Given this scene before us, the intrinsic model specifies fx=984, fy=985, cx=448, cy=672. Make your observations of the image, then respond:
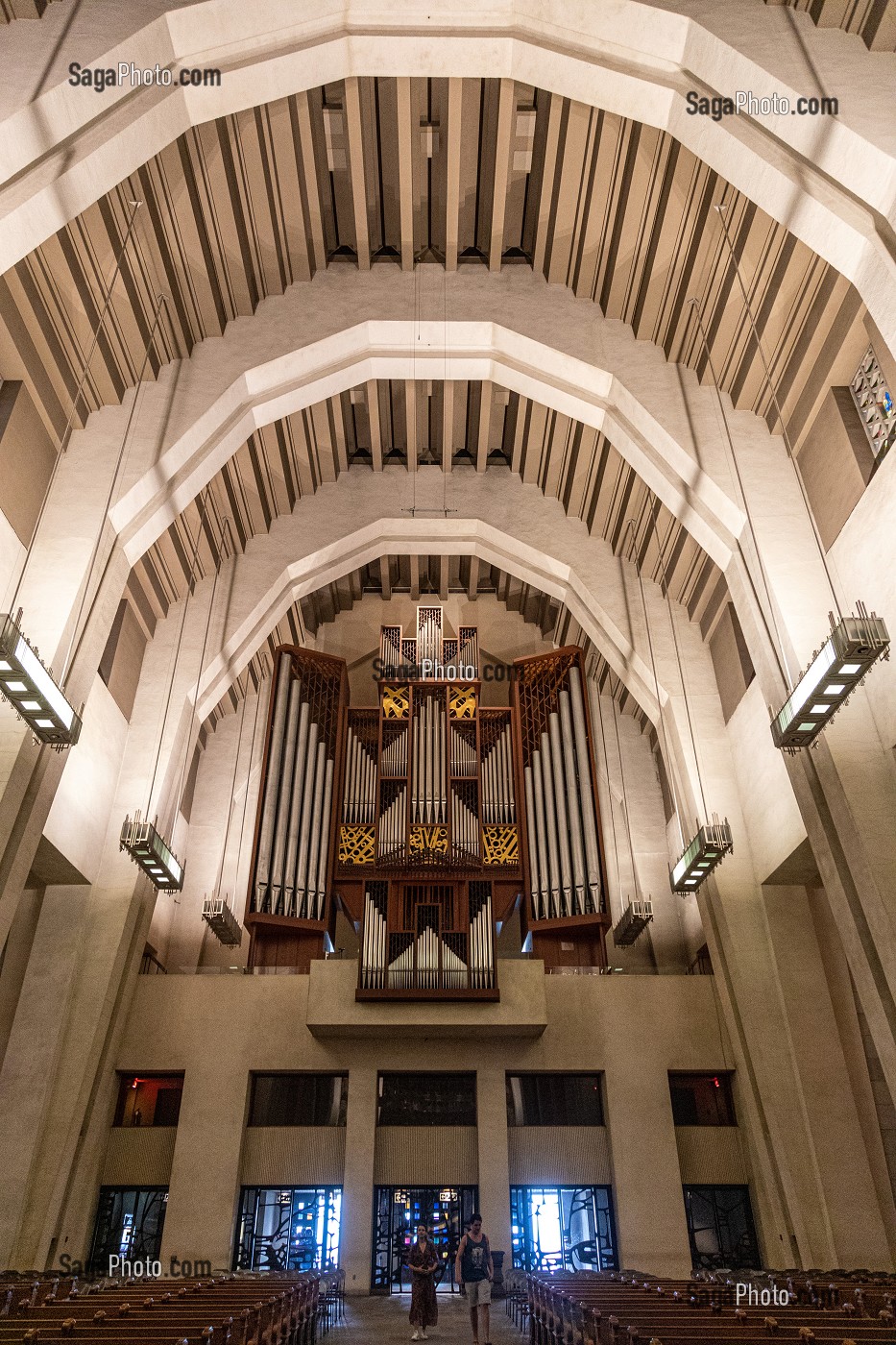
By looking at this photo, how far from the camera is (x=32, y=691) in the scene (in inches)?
294

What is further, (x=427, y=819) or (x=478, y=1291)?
(x=427, y=819)

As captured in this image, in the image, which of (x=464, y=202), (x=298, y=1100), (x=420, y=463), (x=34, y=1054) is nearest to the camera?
(x=34, y=1054)

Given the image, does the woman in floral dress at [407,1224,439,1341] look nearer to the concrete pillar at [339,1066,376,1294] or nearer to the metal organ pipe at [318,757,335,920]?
the concrete pillar at [339,1066,376,1294]

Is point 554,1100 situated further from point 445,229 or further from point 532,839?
point 445,229

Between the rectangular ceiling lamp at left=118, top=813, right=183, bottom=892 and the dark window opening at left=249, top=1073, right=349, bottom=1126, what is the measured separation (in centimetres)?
394

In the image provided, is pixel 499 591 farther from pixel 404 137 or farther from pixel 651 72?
pixel 651 72

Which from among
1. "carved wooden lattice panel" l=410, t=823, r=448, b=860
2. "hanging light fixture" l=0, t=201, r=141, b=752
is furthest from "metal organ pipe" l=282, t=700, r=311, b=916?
"hanging light fixture" l=0, t=201, r=141, b=752

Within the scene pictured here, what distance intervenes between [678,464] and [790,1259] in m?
9.17

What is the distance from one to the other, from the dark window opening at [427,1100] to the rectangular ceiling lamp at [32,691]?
8146 millimetres

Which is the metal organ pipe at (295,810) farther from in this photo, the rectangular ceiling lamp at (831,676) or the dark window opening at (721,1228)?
the rectangular ceiling lamp at (831,676)

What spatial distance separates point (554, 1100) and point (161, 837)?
676 cm

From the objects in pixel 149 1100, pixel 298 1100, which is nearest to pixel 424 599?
pixel 298 1100

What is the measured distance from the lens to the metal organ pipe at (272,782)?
49.1 feet

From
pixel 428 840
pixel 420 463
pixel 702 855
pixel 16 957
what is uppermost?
pixel 420 463
